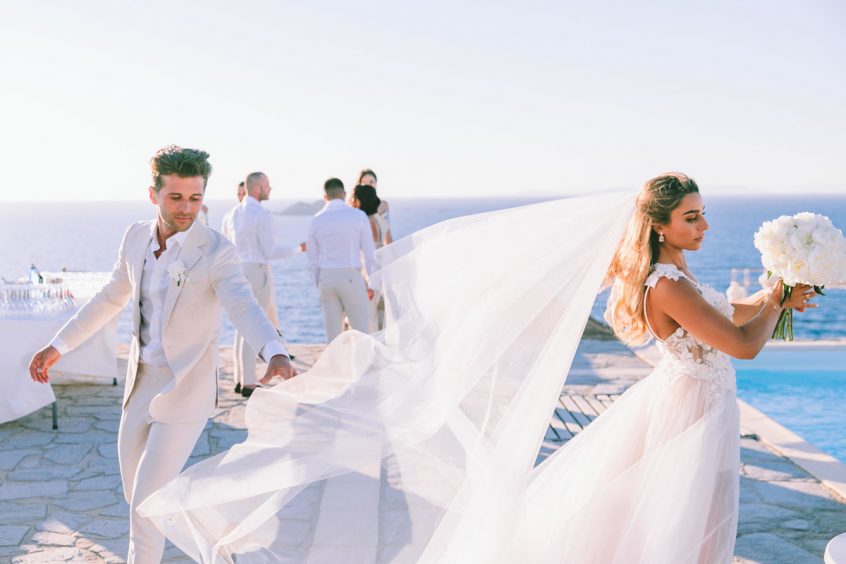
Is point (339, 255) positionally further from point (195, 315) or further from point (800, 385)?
point (800, 385)

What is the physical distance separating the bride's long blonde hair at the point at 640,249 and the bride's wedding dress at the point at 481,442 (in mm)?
78

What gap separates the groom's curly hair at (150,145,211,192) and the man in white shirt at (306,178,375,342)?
424 centimetres

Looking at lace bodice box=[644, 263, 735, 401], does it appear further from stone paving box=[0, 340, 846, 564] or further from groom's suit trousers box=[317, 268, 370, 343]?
groom's suit trousers box=[317, 268, 370, 343]

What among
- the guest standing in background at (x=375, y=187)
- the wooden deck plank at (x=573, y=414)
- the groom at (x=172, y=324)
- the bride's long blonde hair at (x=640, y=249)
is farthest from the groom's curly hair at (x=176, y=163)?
the guest standing in background at (x=375, y=187)

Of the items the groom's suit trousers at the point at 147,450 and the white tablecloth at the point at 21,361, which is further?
the white tablecloth at the point at 21,361

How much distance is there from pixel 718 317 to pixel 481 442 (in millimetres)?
974

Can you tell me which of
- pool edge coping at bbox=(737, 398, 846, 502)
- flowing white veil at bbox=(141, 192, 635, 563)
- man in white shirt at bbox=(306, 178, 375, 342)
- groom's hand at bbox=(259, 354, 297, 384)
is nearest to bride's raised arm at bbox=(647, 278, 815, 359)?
flowing white veil at bbox=(141, 192, 635, 563)

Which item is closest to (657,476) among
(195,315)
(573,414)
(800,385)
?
(195,315)

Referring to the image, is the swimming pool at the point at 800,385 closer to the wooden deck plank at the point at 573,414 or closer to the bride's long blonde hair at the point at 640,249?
the wooden deck plank at the point at 573,414

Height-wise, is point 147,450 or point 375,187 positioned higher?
point 375,187

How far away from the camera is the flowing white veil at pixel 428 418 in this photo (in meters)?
3.10

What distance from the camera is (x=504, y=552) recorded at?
2.93 meters

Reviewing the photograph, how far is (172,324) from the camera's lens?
3.31 m

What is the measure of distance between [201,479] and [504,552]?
1.23 meters
